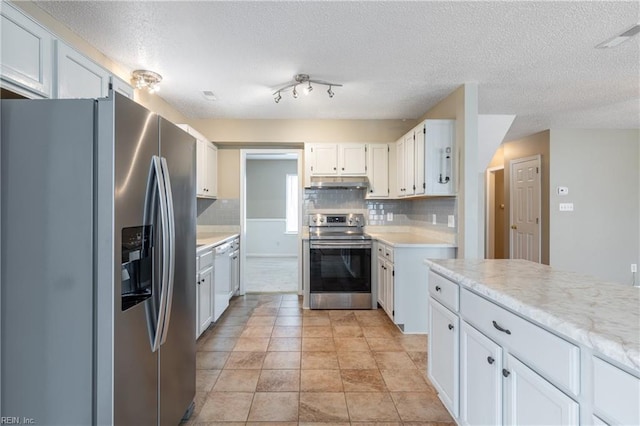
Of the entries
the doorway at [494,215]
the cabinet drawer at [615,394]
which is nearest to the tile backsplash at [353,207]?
the doorway at [494,215]

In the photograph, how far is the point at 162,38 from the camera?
222 centimetres

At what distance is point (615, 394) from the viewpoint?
0.84 metres

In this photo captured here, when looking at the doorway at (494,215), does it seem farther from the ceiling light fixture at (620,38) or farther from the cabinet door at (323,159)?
the ceiling light fixture at (620,38)

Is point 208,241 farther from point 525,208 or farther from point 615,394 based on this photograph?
point 525,208

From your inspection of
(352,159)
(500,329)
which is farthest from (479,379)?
(352,159)

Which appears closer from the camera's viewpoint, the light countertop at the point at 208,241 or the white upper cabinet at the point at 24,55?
the white upper cabinet at the point at 24,55

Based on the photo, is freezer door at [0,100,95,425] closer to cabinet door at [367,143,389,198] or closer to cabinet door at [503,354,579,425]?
cabinet door at [503,354,579,425]

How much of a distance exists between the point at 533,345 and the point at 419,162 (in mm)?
2487

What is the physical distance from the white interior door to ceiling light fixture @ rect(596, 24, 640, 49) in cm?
318

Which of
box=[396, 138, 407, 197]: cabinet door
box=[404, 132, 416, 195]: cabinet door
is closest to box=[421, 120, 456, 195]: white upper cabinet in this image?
box=[404, 132, 416, 195]: cabinet door

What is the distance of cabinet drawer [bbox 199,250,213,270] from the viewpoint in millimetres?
2975

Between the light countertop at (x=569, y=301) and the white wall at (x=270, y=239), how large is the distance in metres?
6.36

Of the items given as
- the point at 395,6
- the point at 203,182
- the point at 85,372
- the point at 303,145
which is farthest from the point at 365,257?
the point at 85,372

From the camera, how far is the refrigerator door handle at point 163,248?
4.82 feet
